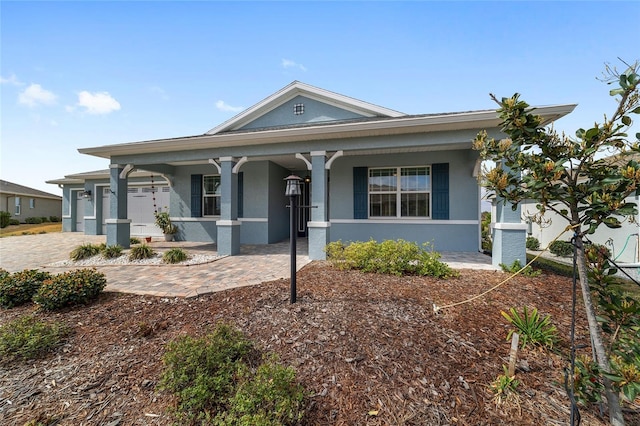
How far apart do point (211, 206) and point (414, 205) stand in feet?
24.6

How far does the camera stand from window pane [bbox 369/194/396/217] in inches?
306

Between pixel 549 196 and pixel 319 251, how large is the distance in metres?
5.03

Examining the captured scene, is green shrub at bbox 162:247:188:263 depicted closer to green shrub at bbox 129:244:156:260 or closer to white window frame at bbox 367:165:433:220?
green shrub at bbox 129:244:156:260

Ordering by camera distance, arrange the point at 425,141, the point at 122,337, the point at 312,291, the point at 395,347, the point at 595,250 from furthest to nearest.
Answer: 1. the point at 425,141
2. the point at 312,291
3. the point at 122,337
4. the point at 395,347
5. the point at 595,250

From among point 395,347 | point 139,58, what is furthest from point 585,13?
point 139,58

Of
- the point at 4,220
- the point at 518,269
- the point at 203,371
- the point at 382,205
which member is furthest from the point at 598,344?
the point at 4,220

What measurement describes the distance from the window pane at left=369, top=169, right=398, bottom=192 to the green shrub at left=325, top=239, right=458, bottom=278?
3.02m

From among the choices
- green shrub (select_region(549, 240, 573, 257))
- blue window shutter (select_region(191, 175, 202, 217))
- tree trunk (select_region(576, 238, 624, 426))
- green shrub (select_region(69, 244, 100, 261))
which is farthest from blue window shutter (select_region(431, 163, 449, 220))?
green shrub (select_region(69, 244, 100, 261))

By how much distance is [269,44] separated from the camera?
670 centimetres

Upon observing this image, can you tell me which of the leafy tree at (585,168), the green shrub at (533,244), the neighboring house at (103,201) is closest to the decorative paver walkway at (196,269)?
the neighboring house at (103,201)

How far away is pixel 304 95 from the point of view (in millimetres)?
9000

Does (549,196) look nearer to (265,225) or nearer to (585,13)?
(585,13)

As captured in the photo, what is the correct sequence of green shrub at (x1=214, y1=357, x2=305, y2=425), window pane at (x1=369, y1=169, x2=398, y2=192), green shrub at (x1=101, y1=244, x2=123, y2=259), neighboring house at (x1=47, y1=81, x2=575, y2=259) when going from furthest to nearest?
window pane at (x1=369, y1=169, x2=398, y2=192), green shrub at (x1=101, y1=244, x2=123, y2=259), neighboring house at (x1=47, y1=81, x2=575, y2=259), green shrub at (x1=214, y1=357, x2=305, y2=425)

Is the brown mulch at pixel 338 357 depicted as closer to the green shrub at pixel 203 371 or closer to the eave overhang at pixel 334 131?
the green shrub at pixel 203 371
